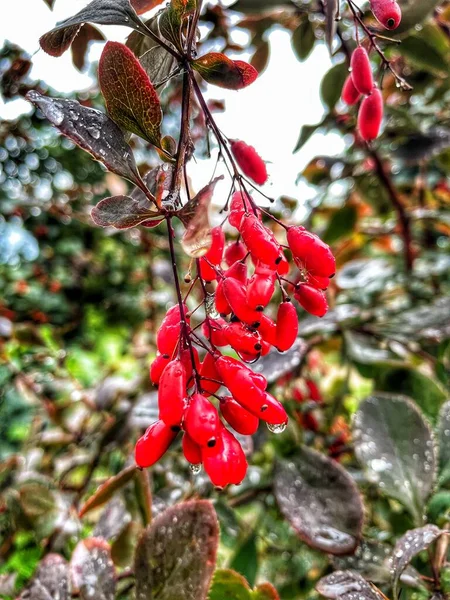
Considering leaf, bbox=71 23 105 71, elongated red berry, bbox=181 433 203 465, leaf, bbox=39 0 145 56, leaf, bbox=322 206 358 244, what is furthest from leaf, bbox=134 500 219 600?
leaf, bbox=322 206 358 244

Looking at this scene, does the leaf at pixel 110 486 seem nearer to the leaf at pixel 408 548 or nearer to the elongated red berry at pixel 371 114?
the leaf at pixel 408 548

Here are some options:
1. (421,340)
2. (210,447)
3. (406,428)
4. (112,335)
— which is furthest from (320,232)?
(112,335)

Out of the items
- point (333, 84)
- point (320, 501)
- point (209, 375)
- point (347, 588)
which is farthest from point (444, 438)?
point (333, 84)

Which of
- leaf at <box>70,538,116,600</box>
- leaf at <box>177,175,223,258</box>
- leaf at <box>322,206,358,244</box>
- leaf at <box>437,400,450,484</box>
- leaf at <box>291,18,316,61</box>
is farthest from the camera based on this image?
leaf at <box>322,206,358,244</box>

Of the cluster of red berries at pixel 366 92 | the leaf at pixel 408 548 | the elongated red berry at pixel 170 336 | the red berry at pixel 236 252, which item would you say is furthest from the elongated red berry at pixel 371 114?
the leaf at pixel 408 548

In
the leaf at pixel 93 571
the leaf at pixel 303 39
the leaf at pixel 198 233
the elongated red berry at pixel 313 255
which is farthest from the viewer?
the leaf at pixel 303 39

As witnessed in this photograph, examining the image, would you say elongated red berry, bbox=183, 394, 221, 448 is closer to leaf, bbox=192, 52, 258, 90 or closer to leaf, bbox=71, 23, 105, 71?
leaf, bbox=192, 52, 258, 90
